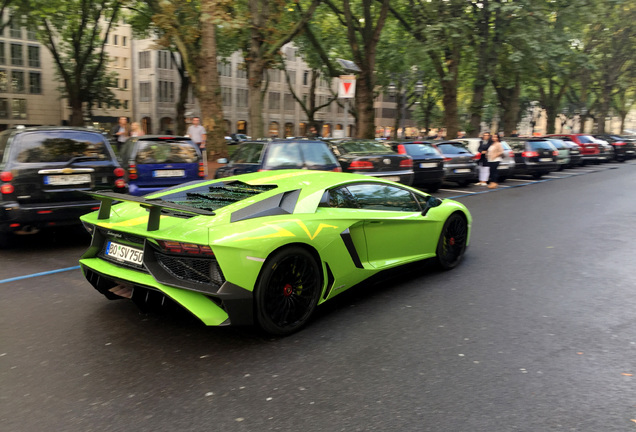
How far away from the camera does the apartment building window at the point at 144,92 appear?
2404 inches

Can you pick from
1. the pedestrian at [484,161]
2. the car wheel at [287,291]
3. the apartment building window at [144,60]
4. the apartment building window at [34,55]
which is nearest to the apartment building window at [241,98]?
the apartment building window at [144,60]

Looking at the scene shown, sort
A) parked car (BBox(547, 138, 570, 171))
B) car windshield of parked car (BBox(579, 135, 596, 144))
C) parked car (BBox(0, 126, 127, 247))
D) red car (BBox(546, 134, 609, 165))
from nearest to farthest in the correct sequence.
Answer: parked car (BBox(0, 126, 127, 247)) → parked car (BBox(547, 138, 570, 171)) → red car (BBox(546, 134, 609, 165)) → car windshield of parked car (BBox(579, 135, 596, 144))

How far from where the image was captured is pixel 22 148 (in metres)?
7.07

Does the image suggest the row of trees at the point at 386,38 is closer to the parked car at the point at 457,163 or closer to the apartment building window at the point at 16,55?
the parked car at the point at 457,163

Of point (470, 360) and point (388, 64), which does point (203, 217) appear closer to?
point (470, 360)

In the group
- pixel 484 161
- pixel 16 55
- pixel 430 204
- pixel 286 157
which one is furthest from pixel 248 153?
pixel 16 55

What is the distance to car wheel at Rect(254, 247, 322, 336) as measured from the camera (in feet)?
12.9

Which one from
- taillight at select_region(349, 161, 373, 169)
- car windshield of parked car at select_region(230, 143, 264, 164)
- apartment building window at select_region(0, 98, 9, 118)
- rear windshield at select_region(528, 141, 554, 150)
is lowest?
taillight at select_region(349, 161, 373, 169)

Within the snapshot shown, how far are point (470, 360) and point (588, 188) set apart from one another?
14.1 metres

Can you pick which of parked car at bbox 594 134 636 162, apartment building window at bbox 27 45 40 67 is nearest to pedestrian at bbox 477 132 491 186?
parked car at bbox 594 134 636 162

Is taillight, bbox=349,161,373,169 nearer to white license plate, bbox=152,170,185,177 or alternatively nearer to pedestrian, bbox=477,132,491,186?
white license plate, bbox=152,170,185,177

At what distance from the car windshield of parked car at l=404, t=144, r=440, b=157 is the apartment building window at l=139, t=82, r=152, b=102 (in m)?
52.2

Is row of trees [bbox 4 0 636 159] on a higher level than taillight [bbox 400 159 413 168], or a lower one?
higher

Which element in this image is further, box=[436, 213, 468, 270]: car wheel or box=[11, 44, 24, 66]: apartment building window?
box=[11, 44, 24, 66]: apartment building window
